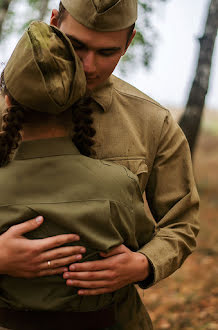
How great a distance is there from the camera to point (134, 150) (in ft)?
7.84

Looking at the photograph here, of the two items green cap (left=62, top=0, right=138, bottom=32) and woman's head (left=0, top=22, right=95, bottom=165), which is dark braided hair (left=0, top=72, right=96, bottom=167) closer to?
woman's head (left=0, top=22, right=95, bottom=165)

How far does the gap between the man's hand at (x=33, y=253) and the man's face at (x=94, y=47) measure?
871mm

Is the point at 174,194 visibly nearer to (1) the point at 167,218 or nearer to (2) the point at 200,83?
(1) the point at 167,218

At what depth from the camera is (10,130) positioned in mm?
1871

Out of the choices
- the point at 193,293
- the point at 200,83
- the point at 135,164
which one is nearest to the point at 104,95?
the point at 135,164

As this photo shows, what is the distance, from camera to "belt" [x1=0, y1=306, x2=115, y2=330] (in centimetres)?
195

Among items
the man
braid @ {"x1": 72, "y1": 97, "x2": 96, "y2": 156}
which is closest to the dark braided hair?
braid @ {"x1": 72, "y1": 97, "x2": 96, "y2": 156}

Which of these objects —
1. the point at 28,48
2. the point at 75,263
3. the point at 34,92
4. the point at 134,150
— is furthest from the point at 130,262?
the point at 28,48

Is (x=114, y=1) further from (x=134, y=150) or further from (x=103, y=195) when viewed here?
(x=103, y=195)

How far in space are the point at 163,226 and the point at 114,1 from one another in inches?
47.3

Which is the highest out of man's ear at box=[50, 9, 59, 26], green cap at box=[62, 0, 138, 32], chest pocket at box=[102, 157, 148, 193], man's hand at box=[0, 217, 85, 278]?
green cap at box=[62, 0, 138, 32]

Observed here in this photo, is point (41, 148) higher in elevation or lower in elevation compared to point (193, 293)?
higher

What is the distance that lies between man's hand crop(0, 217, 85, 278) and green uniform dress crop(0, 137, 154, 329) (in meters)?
0.04

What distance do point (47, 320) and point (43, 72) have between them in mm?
1058
